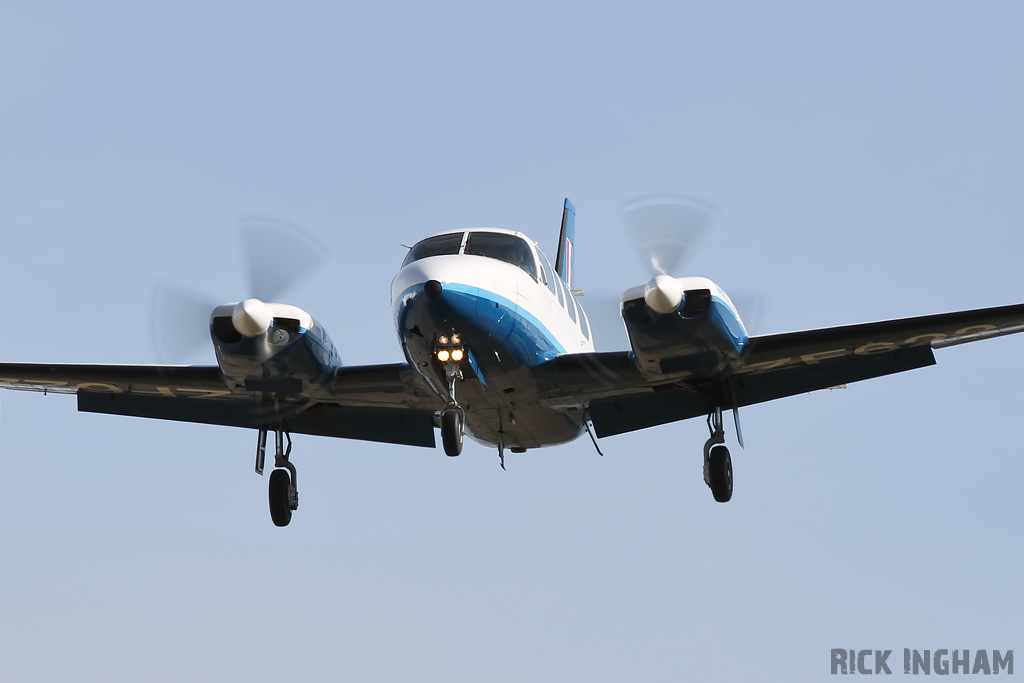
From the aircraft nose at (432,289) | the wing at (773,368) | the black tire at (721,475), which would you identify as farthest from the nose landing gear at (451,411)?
the black tire at (721,475)

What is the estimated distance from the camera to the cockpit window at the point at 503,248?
15047 mm

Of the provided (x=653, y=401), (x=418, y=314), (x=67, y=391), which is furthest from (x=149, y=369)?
(x=653, y=401)

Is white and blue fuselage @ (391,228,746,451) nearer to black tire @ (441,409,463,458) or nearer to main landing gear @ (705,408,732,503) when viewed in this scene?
black tire @ (441,409,463,458)

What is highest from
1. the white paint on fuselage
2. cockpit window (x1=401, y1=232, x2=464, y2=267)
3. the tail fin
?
the tail fin

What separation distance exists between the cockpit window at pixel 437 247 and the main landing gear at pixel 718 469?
473 cm

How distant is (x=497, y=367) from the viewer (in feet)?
48.9

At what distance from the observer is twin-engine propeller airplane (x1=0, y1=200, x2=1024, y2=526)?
1415 cm

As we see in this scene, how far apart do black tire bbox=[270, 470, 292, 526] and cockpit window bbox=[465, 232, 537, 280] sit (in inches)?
206

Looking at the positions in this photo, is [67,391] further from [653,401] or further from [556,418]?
[653,401]

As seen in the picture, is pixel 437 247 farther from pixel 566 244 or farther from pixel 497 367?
pixel 566 244

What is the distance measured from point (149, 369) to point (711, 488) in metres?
8.43

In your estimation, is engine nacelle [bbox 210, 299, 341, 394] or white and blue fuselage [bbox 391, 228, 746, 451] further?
engine nacelle [bbox 210, 299, 341, 394]

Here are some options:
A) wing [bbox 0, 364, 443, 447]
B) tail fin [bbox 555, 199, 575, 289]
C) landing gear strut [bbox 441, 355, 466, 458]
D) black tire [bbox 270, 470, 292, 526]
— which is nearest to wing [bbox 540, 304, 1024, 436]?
landing gear strut [bbox 441, 355, 466, 458]

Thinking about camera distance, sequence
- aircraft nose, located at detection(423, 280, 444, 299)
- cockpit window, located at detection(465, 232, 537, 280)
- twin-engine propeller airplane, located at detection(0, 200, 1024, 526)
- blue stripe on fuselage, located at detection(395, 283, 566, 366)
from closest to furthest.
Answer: aircraft nose, located at detection(423, 280, 444, 299)
blue stripe on fuselage, located at detection(395, 283, 566, 366)
twin-engine propeller airplane, located at detection(0, 200, 1024, 526)
cockpit window, located at detection(465, 232, 537, 280)
